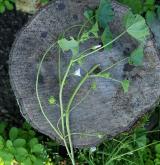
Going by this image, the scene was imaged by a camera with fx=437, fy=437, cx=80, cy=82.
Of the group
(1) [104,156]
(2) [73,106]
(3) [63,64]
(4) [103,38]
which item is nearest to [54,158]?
(1) [104,156]

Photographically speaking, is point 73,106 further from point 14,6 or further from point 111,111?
point 14,6

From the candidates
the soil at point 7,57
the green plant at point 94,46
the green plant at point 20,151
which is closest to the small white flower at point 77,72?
the green plant at point 94,46

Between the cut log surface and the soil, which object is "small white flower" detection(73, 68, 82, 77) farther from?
the soil

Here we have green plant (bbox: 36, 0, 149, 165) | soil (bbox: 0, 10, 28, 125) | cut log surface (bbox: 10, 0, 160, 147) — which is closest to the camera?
green plant (bbox: 36, 0, 149, 165)

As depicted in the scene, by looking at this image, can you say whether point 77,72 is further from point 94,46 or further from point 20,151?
point 20,151

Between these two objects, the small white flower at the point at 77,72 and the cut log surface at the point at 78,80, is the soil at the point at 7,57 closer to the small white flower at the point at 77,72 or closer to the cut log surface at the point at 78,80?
the cut log surface at the point at 78,80

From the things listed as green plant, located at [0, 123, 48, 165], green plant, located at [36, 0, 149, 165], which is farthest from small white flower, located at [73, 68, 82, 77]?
green plant, located at [0, 123, 48, 165]

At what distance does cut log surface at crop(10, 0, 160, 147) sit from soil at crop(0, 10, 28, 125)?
0.67 meters

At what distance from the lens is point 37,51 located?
2.18m

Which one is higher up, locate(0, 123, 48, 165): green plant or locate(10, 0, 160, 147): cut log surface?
locate(10, 0, 160, 147): cut log surface

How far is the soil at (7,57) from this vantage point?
288 cm

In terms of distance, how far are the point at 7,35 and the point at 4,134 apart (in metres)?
0.70

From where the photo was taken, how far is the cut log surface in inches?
85.5

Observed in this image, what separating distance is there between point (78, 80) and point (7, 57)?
81 cm
